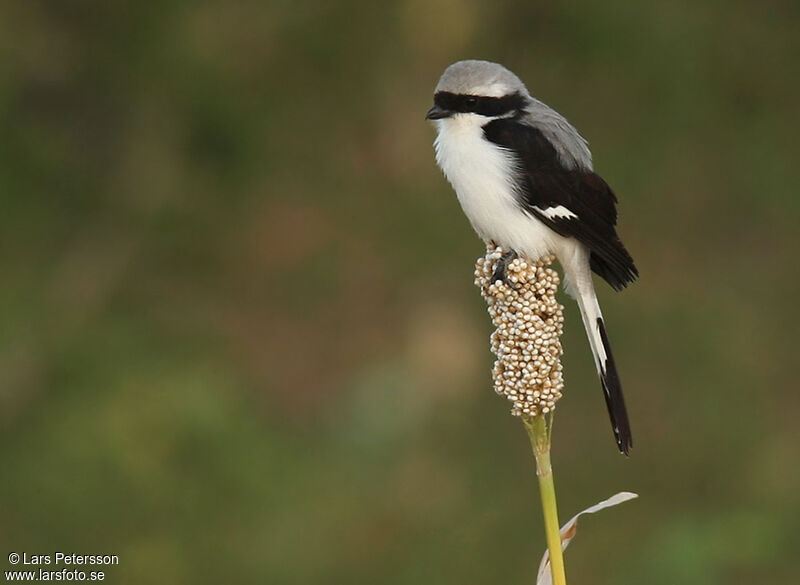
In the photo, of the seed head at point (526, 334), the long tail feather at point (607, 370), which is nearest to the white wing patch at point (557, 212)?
the long tail feather at point (607, 370)

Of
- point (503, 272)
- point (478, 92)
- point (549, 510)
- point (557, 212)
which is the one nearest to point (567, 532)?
point (549, 510)

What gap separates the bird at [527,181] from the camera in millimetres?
2223

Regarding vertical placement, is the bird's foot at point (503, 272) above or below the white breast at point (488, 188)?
below

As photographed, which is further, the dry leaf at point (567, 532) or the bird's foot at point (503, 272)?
the bird's foot at point (503, 272)

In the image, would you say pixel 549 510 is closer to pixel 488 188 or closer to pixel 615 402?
pixel 615 402

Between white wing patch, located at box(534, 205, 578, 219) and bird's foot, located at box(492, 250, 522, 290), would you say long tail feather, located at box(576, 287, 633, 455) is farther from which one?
bird's foot, located at box(492, 250, 522, 290)

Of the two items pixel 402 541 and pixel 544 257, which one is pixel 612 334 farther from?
pixel 544 257

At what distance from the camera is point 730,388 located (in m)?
4.07

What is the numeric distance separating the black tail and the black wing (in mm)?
151

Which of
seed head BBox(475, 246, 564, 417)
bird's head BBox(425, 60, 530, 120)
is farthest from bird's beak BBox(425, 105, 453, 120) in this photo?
seed head BBox(475, 246, 564, 417)

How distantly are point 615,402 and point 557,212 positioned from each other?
0.38 metres

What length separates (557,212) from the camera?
2248 millimetres

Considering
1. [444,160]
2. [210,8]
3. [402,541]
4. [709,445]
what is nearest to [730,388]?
[709,445]

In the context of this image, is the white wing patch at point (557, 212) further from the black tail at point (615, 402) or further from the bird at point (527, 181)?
the black tail at point (615, 402)
